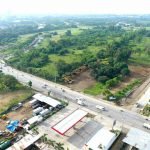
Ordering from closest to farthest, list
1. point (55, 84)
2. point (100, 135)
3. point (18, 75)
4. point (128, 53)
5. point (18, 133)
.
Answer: point (100, 135) < point (18, 133) < point (55, 84) < point (18, 75) < point (128, 53)

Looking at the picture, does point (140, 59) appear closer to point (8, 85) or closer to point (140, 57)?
point (140, 57)

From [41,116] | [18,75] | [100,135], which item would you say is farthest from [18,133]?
[18,75]

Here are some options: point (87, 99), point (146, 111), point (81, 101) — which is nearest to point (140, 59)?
point (87, 99)

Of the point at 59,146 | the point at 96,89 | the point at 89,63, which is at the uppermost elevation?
the point at 89,63

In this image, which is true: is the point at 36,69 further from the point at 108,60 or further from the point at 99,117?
the point at 99,117

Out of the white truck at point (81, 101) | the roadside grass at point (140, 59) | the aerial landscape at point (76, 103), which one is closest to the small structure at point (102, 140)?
the aerial landscape at point (76, 103)

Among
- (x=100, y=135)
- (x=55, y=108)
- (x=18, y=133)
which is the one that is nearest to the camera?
(x=100, y=135)
